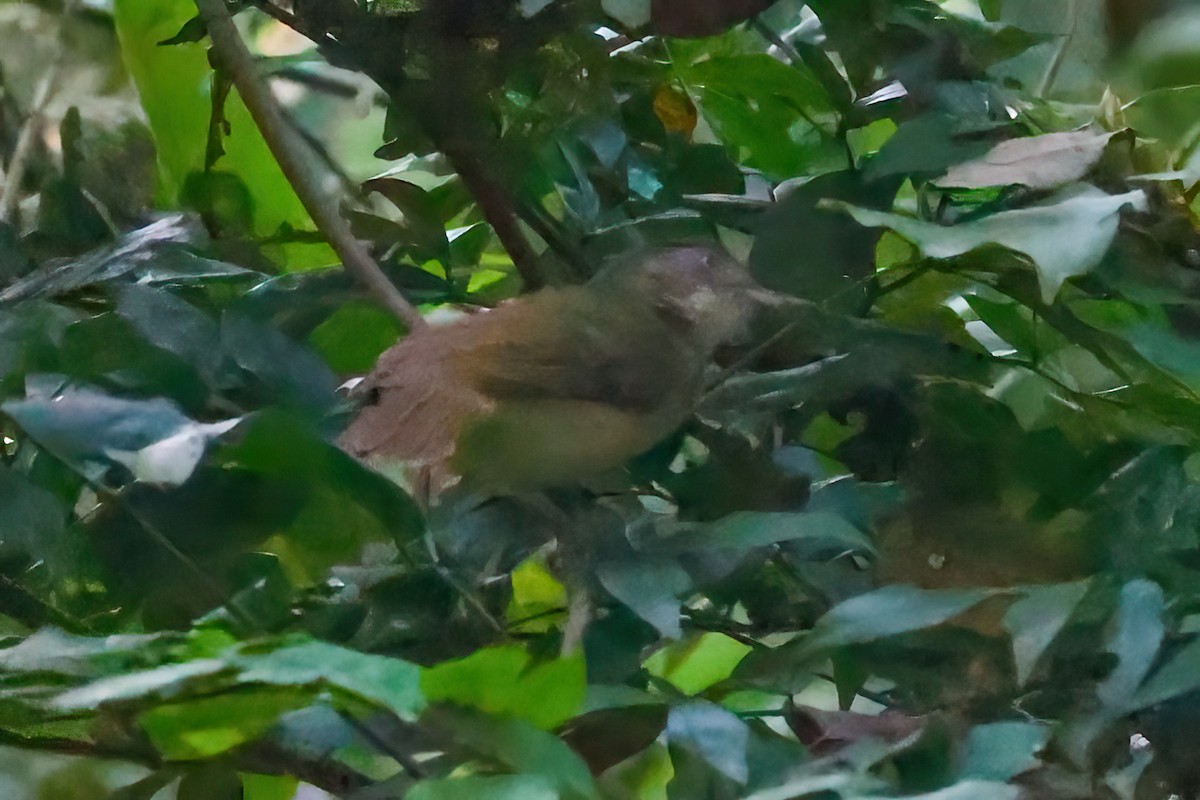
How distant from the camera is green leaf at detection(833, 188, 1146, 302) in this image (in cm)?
38

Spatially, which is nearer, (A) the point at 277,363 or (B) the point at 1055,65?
(A) the point at 277,363

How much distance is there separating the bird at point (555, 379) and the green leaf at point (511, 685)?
0.13 metres

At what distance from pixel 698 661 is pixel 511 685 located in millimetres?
131

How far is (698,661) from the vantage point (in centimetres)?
43

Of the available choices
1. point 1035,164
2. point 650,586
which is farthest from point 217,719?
point 1035,164

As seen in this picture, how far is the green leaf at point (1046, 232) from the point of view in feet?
1.23

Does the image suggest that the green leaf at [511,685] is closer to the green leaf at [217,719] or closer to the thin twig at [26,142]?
the green leaf at [217,719]

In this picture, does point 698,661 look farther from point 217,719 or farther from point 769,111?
point 769,111

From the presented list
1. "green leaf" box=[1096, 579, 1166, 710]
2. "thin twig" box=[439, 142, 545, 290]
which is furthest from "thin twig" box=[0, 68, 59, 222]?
"green leaf" box=[1096, 579, 1166, 710]

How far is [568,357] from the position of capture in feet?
1.58

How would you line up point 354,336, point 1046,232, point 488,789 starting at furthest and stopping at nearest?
point 354,336 < point 1046,232 < point 488,789

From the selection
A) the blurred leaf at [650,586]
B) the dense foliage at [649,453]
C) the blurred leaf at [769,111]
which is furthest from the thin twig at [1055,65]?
the blurred leaf at [650,586]

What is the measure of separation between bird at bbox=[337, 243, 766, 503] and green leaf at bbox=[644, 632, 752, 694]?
83 mm

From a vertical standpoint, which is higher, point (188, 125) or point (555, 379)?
point (188, 125)
